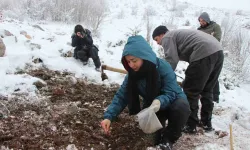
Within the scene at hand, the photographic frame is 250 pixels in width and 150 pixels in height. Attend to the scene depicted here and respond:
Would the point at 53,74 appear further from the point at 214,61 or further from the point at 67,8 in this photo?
the point at 67,8

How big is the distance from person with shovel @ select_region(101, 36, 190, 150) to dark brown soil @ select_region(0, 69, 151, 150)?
0.37 meters

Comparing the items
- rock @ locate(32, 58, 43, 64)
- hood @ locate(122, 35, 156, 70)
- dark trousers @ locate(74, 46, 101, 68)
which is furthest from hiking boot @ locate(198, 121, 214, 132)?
rock @ locate(32, 58, 43, 64)

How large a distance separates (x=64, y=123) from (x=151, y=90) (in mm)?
1146

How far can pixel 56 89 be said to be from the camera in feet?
12.3

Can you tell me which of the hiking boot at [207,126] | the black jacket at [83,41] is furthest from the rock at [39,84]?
the hiking boot at [207,126]

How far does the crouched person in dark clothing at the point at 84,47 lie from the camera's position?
16.3 ft

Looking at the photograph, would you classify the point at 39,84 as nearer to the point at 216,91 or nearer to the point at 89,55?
the point at 89,55

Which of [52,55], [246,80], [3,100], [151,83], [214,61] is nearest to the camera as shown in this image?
[151,83]

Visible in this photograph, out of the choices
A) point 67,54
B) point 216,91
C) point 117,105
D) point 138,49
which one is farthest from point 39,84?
point 216,91

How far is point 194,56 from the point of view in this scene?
292 centimetres

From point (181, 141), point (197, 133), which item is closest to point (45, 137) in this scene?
point (181, 141)

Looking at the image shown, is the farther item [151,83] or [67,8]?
[67,8]

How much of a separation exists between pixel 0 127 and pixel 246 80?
730cm

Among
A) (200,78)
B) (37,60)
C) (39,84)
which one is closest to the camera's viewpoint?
(200,78)
